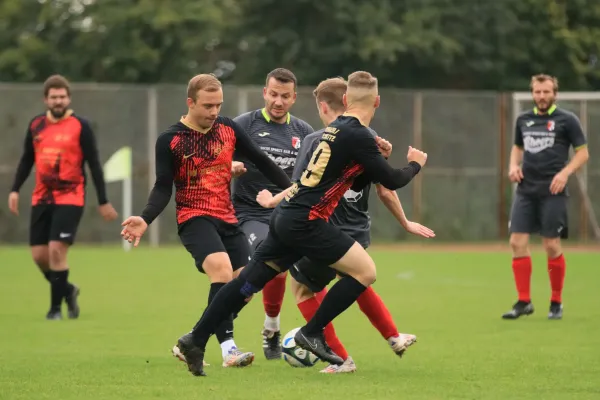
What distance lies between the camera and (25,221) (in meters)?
23.6

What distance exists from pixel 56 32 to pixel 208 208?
20.7 meters

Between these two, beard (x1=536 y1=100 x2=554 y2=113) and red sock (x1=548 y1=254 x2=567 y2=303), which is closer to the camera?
red sock (x1=548 y1=254 x2=567 y2=303)

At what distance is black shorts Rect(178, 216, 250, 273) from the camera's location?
324 inches

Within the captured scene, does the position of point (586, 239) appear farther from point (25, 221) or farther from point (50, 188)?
point (50, 188)

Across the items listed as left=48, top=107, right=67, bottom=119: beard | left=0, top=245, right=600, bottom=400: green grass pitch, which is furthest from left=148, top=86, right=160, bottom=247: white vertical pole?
left=48, top=107, right=67, bottom=119: beard

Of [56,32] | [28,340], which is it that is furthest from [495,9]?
[28,340]

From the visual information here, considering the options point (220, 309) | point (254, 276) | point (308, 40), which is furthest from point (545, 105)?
point (308, 40)

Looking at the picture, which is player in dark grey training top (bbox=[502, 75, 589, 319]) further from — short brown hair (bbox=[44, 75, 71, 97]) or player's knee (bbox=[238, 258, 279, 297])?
player's knee (bbox=[238, 258, 279, 297])

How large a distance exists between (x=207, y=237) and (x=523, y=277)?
4.86 metres

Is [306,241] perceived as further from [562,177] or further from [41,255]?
[41,255]

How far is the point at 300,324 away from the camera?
1140 centimetres

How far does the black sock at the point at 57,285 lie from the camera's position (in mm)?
12102

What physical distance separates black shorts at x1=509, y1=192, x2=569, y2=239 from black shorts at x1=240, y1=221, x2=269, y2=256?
147 inches

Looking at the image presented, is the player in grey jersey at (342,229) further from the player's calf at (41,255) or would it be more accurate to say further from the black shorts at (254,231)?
the player's calf at (41,255)
